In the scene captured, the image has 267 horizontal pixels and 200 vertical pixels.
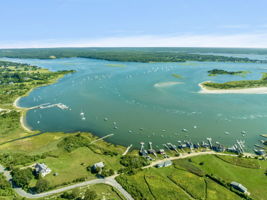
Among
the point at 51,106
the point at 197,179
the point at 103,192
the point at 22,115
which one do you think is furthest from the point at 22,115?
the point at 197,179

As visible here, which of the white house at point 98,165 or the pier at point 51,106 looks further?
the pier at point 51,106

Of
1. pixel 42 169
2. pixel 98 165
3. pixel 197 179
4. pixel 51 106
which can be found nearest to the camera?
pixel 197 179

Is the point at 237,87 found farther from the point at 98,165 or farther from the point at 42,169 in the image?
the point at 42,169

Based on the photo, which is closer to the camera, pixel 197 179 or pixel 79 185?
pixel 79 185

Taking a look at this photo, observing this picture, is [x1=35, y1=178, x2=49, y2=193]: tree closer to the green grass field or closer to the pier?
the green grass field

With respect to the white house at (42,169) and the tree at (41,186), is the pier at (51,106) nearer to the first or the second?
the white house at (42,169)

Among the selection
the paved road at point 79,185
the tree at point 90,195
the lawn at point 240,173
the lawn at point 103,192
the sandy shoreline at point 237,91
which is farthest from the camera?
the sandy shoreline at point 237,91

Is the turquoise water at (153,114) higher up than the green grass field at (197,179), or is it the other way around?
the turquoise water at (153,114)

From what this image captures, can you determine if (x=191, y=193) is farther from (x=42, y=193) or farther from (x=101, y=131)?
(x=101, y=131)

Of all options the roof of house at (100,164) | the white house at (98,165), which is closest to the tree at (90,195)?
the white house at (98,165)
